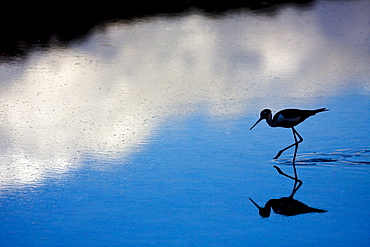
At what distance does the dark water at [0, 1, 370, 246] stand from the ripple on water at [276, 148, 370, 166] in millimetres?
26

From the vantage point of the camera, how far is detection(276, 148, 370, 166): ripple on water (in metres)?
8.34

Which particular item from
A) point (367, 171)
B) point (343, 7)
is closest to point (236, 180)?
point (367, 171)

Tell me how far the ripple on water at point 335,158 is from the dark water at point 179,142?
3 centimetres

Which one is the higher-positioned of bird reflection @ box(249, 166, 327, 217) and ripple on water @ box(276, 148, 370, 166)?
bird reflection @ box(249, 166, 327, 217)

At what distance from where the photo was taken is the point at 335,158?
27.8ft

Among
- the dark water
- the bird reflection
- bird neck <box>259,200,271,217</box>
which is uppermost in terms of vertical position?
bird neck <box>259,200,271,217</box>

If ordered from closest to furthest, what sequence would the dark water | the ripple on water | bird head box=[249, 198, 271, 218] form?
1. the dark water
2. bird head box=[249, 198, 271, 218]
3. the ripple on water

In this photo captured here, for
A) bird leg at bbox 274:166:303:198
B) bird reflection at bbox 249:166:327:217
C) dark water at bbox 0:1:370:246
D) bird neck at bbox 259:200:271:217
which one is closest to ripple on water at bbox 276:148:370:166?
dark water at bbox 0:1:370:246

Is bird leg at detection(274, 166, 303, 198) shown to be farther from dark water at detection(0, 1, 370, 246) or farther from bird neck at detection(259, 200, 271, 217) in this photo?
bird neck at detection(259, 200, 271, 217)

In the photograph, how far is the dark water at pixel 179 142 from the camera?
21.3 feet

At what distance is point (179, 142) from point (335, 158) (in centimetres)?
213

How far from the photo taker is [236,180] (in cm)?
768

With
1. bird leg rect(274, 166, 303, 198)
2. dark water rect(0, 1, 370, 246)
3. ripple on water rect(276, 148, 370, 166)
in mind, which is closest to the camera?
dark water rect(0, 1, 370, 246)

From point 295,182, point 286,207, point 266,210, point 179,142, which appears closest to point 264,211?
point 266,210
